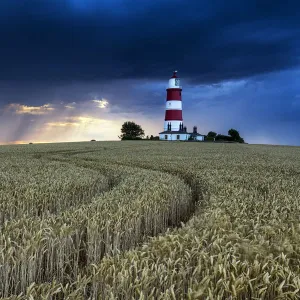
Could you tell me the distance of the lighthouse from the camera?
102875 millimetres

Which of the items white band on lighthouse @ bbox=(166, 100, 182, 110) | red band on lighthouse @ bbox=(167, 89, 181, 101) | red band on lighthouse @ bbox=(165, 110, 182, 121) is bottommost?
red band on lighthouse @ bbox=(165, 110, 182, 121)

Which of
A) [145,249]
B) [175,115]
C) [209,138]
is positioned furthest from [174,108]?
[145,249]

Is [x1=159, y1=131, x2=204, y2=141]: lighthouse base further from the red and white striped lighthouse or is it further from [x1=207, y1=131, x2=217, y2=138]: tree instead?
[x1=207, y1=131, x2=217, y2=138]: tree

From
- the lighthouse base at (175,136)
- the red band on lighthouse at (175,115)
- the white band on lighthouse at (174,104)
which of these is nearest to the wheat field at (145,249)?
the lighthouse base at (175,136)

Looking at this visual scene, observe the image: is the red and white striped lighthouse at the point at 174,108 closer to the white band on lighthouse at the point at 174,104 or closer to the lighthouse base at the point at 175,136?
the white band on lighthouse at the point at 174,104

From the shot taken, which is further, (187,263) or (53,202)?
(53,202)

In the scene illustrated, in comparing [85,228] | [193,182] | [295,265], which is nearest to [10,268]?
[85,228]

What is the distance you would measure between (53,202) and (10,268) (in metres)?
6.51

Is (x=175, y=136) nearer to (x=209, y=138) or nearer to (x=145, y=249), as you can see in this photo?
(x=209, y=138)

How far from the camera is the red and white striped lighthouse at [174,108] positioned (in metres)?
103

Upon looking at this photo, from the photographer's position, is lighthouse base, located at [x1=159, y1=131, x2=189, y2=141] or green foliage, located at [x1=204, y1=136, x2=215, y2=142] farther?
green foliage, located at [x1=204, y1=136, x2=215, y2=142]

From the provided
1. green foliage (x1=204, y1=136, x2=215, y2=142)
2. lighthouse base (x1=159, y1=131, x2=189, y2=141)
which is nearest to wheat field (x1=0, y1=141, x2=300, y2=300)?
lighthouse base (x1=159, y1=131, x2=189, y2=141)

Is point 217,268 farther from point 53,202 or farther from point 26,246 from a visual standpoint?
point 53,202

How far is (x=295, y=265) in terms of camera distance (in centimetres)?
572
